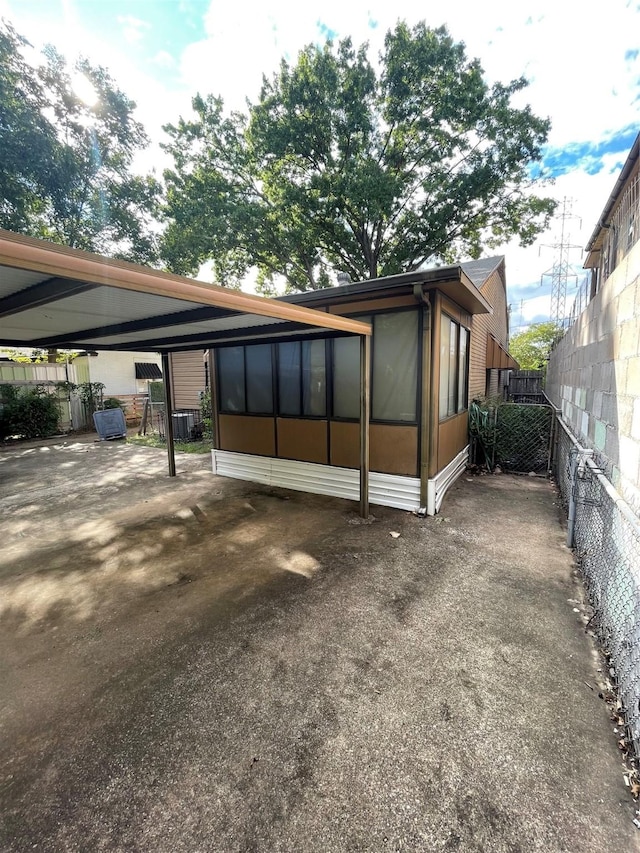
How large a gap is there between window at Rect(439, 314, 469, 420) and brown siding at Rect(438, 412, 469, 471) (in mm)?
144

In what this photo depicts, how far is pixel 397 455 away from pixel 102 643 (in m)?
3.74

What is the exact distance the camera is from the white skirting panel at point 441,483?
484 cm

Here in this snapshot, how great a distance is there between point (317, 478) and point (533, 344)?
33751mm

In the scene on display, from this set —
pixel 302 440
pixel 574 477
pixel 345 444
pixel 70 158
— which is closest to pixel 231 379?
pixel 302 440

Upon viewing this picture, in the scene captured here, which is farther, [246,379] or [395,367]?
[246,379]

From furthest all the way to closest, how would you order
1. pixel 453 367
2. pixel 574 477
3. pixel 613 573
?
pixel 453 367, pixel 574 477, pixel 613 573

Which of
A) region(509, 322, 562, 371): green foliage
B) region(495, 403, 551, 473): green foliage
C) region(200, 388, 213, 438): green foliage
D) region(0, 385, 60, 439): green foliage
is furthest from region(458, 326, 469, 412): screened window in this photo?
region(509, 322, 562, 371): green foliage

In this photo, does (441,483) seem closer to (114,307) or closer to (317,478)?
(317,478)

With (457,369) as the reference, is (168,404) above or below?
below

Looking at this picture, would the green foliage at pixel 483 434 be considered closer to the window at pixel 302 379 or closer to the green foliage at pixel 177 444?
the window at pixel 302 379

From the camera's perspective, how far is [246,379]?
650cm

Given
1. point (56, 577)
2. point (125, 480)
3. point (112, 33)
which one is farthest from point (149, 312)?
point (112, 33)

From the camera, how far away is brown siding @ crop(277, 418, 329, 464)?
5703 millimetres

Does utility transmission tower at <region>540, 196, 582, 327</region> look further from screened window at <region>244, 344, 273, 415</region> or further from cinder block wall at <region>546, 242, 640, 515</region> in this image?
cinder block wall at <region>546, 242, 640, 515</region>
